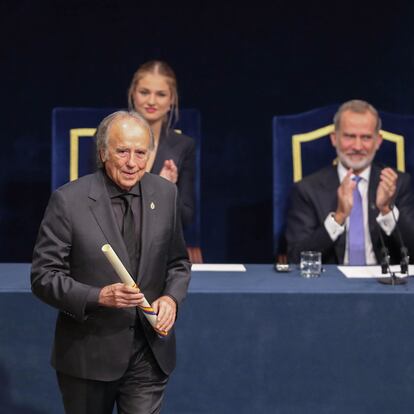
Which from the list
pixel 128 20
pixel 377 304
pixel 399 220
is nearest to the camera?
pixel 377 304

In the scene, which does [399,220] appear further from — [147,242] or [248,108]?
[147,242]

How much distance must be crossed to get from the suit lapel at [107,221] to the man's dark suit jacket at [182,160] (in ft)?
5.65

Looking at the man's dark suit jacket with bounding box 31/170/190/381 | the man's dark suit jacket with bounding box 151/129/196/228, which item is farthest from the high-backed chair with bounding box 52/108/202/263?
the man's dark suit jacket with bounding box 31/170/190/381

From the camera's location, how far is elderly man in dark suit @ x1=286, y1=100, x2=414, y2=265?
3592 mm

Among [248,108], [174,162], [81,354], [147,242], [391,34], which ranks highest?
[391,34]

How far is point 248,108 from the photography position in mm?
4844

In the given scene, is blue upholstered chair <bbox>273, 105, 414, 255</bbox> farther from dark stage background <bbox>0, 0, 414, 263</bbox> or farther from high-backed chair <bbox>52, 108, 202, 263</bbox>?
dark stage background <bbox>0, 0, 414, 263</bbox>

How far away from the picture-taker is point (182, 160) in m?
Answer: 3.91

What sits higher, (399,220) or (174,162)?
(174,162)

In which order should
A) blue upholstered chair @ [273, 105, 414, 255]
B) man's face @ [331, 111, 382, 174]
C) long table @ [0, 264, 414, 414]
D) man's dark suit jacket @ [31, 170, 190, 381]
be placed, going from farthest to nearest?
blue upholstered chair @ [273, 105, 414, 255] → man's face @ [331, 111, 382, 174] → long table @ [0, 264, 414, 414] → man's dark suit jacket @ [31, 170, 190, 381]

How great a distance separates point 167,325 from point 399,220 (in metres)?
1.77

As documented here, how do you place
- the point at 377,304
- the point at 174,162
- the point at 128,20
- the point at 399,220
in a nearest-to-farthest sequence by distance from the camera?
the point at 377,304 < the point at 399,220 < the point at 174,162 < the point at 128,20

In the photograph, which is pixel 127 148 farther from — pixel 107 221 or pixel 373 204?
pixel 373 204

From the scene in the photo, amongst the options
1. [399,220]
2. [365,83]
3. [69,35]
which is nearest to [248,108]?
[365,83]
